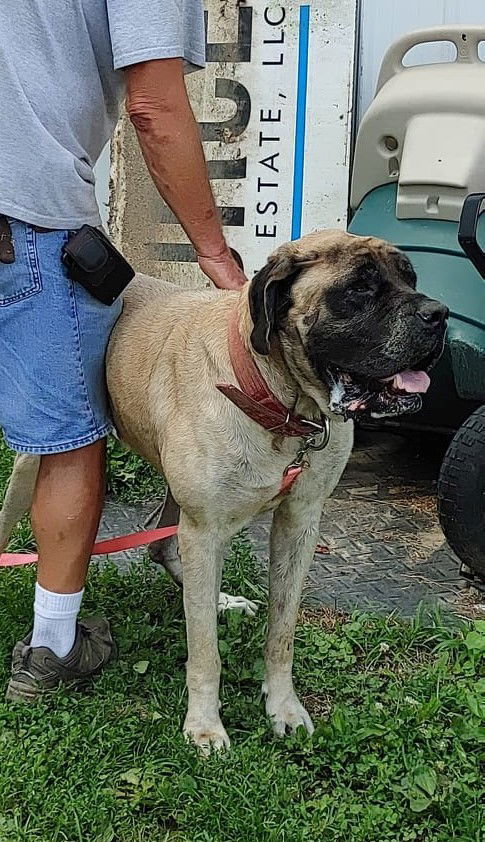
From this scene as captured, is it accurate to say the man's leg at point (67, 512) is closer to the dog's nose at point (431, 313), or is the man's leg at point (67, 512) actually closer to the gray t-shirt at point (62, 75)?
the gray t-shirt at point (62, 75)

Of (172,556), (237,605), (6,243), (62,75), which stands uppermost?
(62,75)

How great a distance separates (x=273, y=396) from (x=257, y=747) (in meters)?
1.04

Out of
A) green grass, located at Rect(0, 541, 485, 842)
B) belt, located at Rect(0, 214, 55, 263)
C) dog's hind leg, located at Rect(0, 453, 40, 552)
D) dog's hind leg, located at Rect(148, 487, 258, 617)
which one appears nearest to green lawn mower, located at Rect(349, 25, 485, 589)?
green grass, located at Rect(0, 541, 485, 842)

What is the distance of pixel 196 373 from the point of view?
3.12m

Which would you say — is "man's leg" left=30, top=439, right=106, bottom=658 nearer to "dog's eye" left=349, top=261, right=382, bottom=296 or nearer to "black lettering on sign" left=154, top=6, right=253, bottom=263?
"dog's eye" left=349, top=261, right=382, bottom=296

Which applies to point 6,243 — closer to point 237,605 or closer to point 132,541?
point 132,541

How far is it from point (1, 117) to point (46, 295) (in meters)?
0.51

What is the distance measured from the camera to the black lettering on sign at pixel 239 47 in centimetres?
603

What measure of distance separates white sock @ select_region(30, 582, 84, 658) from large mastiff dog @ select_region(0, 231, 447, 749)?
498mm

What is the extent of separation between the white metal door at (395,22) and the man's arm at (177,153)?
3173 mm

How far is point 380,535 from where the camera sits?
16.5 feet

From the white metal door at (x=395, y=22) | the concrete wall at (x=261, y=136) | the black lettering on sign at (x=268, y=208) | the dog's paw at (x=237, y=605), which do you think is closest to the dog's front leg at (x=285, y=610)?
the dog's paw at (x=237, y=605)

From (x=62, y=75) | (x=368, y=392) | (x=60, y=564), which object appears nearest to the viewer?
(x=368, y=392)

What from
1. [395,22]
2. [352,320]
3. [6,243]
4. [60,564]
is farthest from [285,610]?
[395,22]
